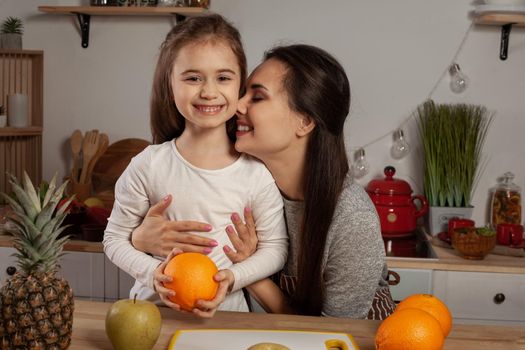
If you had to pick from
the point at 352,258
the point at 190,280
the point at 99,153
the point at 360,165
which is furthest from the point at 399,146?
the point at 190,280

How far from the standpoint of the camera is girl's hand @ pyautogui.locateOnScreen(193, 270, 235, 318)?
1.23m

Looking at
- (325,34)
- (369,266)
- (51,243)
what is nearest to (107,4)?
(325,34)

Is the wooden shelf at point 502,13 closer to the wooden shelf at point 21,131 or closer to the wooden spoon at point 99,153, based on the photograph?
the wooden spoon at point 99,153

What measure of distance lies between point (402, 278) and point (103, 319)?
1.32m

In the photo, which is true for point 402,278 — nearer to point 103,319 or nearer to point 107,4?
point 103,319

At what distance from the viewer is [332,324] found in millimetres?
Answer: 1295

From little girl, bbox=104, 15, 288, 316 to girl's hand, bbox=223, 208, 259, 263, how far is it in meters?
0.02

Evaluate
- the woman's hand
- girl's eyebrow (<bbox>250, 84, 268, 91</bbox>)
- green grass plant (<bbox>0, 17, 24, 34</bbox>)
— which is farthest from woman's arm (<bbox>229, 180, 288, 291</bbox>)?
green grass plant (<bbox>0, 17, 24, 34</bbox>)

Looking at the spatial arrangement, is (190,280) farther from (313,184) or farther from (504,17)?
(504,17)

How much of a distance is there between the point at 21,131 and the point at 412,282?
1.66 metres

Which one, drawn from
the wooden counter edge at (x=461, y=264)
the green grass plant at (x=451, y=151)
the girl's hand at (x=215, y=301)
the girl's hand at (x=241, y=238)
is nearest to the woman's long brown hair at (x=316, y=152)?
the girl's hand at (x=241, y=238)

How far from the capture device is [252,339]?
46.2 inches

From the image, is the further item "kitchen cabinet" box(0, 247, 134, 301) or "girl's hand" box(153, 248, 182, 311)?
"kitchen cabinet" box(0, 247, 134, 301)

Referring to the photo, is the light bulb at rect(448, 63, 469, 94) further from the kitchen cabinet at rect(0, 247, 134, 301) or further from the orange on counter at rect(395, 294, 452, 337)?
the orange on counter at rect(395, 294, 452, 337)
